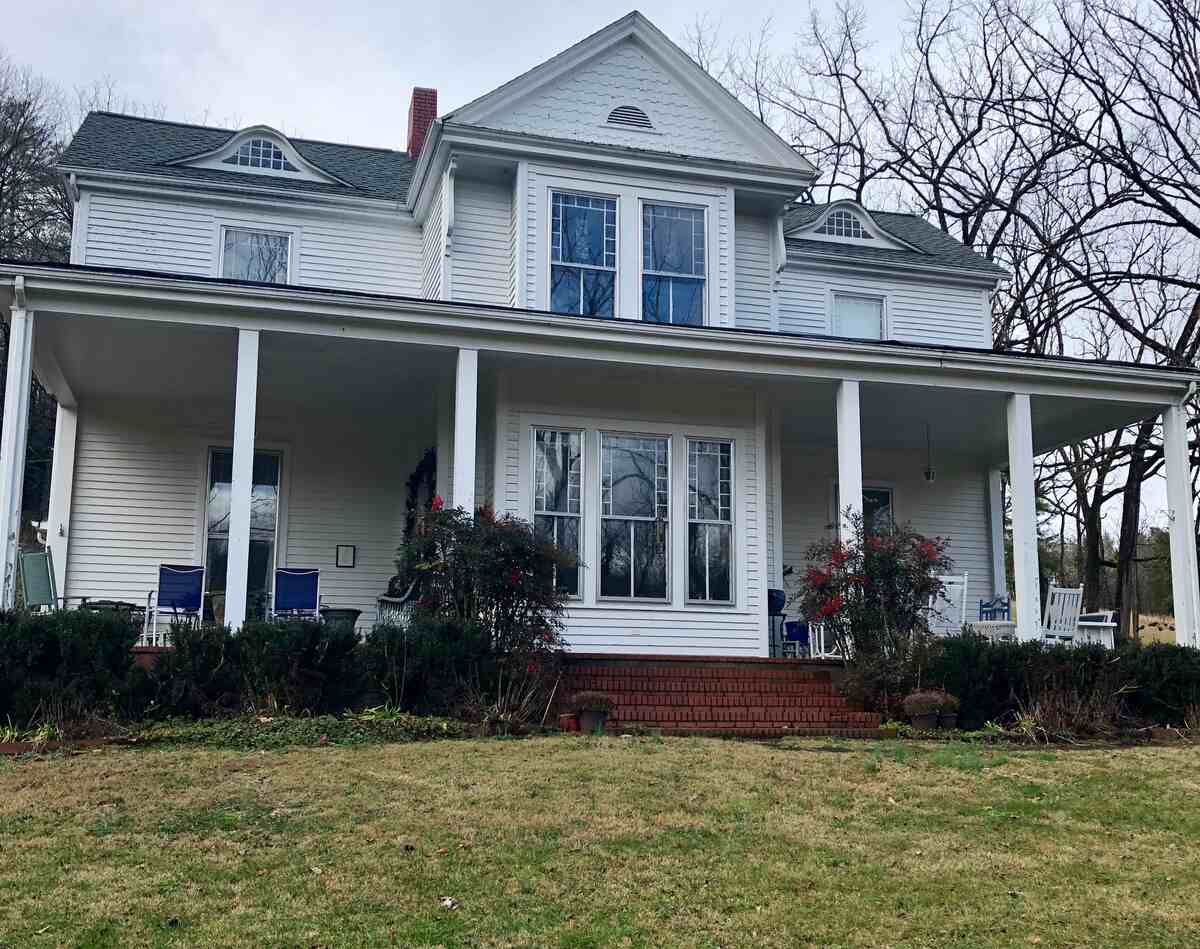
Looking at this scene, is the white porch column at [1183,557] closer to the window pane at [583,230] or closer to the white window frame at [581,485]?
the white window frame at [581,485]

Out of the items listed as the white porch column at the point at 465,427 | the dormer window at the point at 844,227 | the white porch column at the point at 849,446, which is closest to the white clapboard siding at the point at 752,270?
the dormer window at the point at 844,227

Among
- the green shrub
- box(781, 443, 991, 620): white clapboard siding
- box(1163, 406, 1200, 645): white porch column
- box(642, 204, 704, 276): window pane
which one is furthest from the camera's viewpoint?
box(781, 443, 991, 620): white clapboard siding

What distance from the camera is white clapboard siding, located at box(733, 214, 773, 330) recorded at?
611 inches

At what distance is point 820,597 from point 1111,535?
28778 mm

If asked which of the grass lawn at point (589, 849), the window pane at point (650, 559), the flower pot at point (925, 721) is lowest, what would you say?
the grass lawn at point (589, 849)

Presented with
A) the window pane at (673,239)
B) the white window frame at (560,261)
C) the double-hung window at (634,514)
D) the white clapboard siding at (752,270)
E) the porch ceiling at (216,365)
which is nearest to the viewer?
the porch ceiling at (216,365)

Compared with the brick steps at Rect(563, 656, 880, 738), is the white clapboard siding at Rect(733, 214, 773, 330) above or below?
above

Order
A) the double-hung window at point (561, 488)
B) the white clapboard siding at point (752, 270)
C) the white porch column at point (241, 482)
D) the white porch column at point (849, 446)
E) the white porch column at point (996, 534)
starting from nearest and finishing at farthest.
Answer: the white porch column at point (241, 482) → the white porch column at point (849, 446) → the double-hung window at point (561, 488) → the white clapboard siding at point (752, 270) → the white porch column at point (996, 534)

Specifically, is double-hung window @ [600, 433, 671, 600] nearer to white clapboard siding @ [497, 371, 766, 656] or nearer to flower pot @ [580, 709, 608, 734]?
white clapboard siding @ [497, 371, 766, 656]

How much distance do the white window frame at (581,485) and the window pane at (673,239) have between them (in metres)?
2.39

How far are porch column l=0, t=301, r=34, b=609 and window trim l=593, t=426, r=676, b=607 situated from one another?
5783 mm

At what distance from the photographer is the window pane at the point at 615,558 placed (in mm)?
13164

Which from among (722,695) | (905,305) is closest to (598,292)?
(722,695)

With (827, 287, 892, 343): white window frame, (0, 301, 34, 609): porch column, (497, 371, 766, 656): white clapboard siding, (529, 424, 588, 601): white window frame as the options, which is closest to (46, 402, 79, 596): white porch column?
(0, 301, 34, 609): porch column
